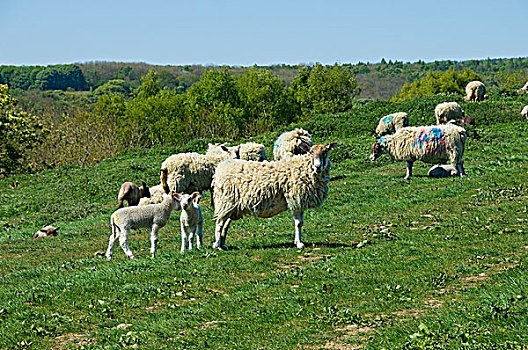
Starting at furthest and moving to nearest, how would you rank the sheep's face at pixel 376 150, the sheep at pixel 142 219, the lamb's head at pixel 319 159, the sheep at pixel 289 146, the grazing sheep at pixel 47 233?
1. the sheep's face at pixel 376 150
2. the sheep at pixel 289 146
3. the grazing sheep at pixel 47 233
4. the sheep at pixel 142 219
5. the lamb's head at pixel 319 159

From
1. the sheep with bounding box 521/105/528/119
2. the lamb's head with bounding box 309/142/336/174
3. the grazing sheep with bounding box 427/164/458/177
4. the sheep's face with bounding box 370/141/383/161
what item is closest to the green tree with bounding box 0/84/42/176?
the sheep's face with bounding box 370/141/383/161

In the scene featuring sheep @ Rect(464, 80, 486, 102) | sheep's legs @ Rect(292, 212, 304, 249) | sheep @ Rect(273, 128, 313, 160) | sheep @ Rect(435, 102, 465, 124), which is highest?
sheep @ Rect(464, 80, 486, 102)

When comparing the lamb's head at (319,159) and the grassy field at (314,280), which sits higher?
the lamb's head at (319,159)

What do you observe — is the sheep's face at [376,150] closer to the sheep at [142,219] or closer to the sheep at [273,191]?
the sheep at [273,191]

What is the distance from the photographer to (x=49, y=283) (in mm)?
11320

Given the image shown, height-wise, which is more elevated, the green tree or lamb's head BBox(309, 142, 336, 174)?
lamb's head BBox(309, 142, 336, 174)

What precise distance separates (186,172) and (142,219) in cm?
613

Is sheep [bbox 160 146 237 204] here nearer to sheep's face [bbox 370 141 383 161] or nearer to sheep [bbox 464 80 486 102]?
sheep's face [bbox 370 141 383 161]

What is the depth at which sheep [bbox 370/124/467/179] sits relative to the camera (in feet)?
72.3

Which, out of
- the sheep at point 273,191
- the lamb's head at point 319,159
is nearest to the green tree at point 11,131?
the sheep at point 273,191

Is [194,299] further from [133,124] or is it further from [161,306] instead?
[133,124]

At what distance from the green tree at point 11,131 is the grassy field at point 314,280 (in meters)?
15.4

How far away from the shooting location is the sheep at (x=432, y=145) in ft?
72.3

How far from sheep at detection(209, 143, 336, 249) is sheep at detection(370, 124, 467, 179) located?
31.4ft
